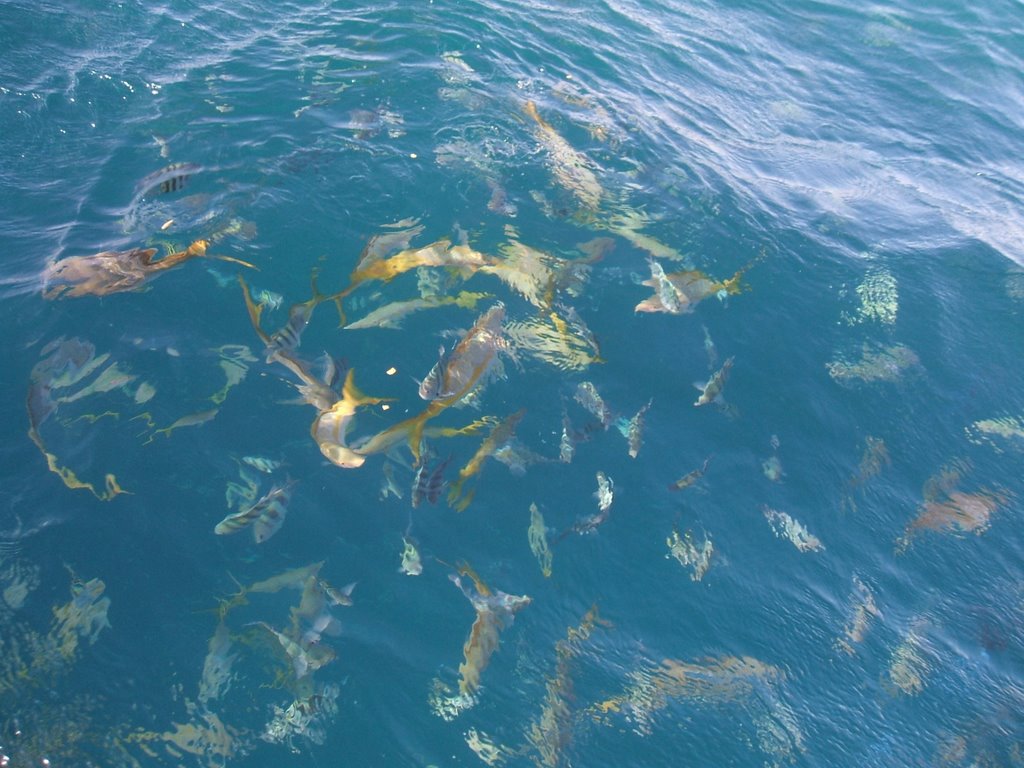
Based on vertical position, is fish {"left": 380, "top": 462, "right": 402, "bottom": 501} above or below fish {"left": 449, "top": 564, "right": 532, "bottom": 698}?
above

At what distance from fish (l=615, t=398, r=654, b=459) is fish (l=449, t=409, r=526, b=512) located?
0.72 meters

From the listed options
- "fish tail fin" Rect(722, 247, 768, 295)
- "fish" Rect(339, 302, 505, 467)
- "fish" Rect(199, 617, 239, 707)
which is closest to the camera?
"fish" Rect(199, 617, 239, 707)

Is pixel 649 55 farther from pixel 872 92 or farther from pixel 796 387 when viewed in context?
pixel 796 387

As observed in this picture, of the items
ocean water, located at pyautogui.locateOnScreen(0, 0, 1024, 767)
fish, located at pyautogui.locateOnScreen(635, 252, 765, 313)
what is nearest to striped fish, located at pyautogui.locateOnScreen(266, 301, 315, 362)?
ocean water, located at pyautogui.locateOnScreen(0, 0, 1024, 767)

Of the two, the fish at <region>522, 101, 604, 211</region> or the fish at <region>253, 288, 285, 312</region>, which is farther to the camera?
the fish at <region>522, 101, 604, 211</region>

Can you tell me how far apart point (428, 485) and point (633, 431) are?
1.50 meters

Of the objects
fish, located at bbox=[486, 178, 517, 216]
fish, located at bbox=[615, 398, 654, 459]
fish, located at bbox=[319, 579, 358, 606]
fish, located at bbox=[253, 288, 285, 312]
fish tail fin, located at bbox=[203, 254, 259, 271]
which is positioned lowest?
fish, located at bbox=[319, 579, 358, 606]

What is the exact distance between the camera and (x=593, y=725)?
12.4ft

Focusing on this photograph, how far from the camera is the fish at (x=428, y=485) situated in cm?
418

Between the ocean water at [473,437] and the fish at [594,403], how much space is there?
31 millimetres

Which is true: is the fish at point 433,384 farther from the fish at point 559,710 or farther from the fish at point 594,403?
the fish at point 559,710

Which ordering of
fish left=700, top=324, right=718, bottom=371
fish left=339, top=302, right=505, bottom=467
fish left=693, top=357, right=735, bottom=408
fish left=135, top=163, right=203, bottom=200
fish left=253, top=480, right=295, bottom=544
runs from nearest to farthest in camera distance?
fish left=253, top=480, right=295, bottom=544 → fish left=339, top=302, right=505, bottom=467 → fish left=693, top=357, right=735, bottom=408 → fish left=700, top=324, right=718, bottom=371 → fish left=135, top=163, right=203, bottom=200

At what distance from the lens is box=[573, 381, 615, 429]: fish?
15.5ft

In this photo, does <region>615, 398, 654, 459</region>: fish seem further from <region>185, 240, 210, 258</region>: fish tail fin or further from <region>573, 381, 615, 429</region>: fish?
<region>185, 240, 210, 258</region>: fish tail fin
